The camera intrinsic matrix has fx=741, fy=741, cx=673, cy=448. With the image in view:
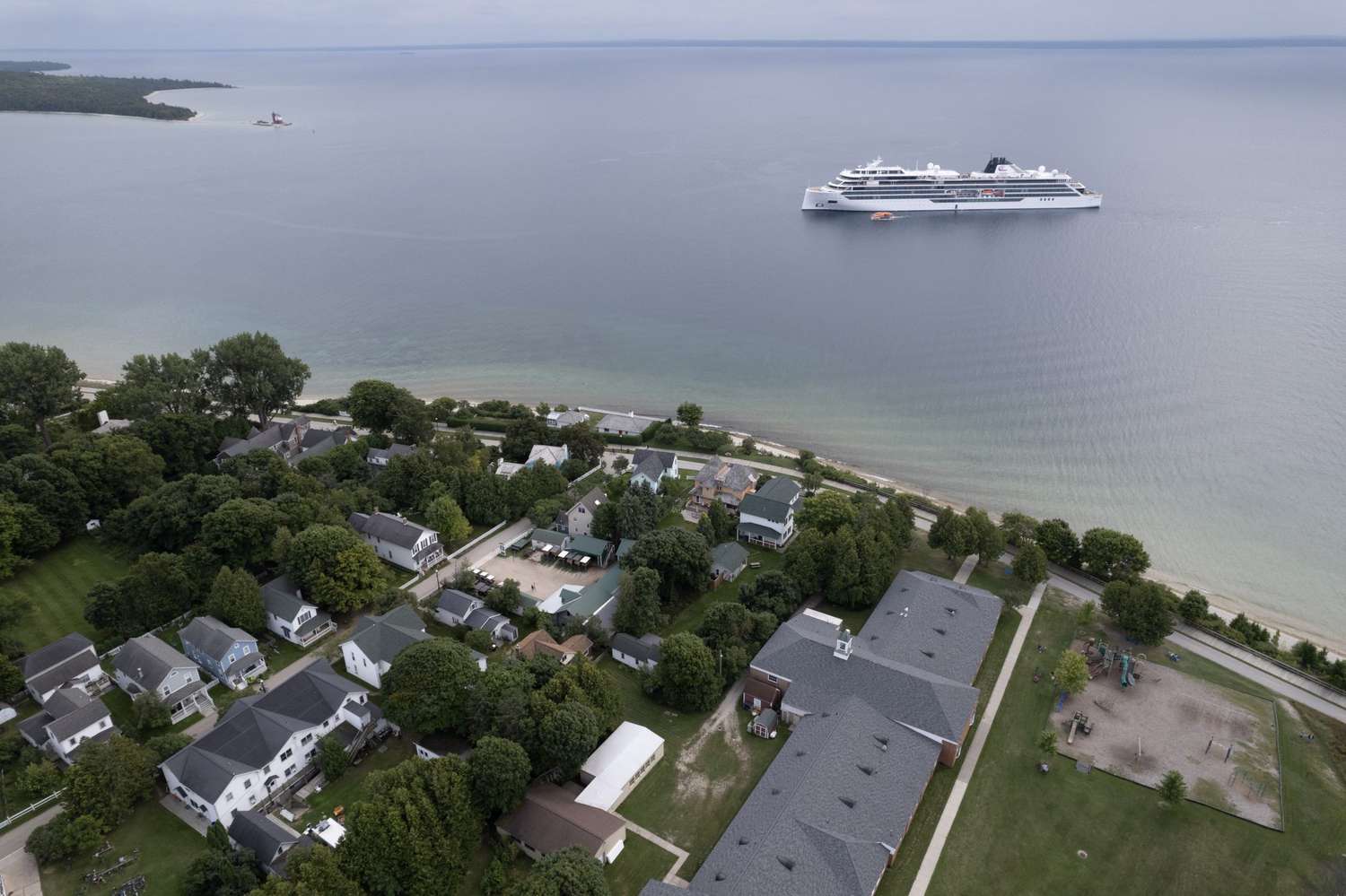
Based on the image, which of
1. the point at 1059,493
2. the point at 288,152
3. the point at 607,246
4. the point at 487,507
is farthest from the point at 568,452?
the point at 288,152

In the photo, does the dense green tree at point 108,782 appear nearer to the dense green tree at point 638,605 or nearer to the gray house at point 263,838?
the gray house at point 263,838

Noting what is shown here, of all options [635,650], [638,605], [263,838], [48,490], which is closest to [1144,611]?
[638,605]

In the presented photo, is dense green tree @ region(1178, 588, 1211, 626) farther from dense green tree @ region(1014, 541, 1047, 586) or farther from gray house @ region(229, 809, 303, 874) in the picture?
gray house @ region(229, 809, 303, 874)

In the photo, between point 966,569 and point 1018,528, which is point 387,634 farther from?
point 1018,528

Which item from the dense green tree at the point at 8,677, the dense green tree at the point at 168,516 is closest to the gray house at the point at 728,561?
the dense green tree at the point at 168,516

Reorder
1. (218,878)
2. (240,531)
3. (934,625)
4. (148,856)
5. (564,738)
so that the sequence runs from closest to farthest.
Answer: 1. (218,878)
2. (148,856)
3. (564,738)
4. (934,625)
5. (240,531)

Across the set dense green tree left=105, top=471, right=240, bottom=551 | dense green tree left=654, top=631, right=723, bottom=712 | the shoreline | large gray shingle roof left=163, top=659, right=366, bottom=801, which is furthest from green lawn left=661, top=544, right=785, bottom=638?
dense green tree left=105, top=471, right=240, bottom=551
